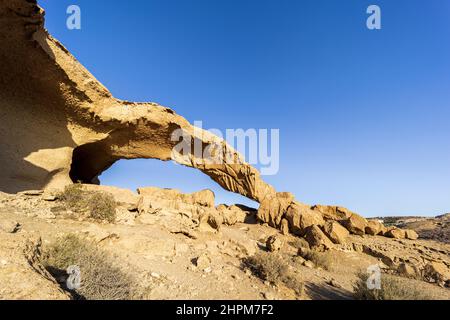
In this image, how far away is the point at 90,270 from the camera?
11.8ft

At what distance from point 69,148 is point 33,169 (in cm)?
161

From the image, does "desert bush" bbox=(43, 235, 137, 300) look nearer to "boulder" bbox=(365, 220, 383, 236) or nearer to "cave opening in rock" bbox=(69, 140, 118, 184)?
"cave opening in rock" bbox=(69, 140, 118, 184)

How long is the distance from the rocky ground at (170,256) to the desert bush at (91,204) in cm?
20

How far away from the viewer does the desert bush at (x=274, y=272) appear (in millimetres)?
4617

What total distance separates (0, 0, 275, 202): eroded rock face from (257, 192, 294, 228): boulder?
13.7ft

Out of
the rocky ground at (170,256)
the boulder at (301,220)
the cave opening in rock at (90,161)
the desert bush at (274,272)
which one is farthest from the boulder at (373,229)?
the cave opening in rock at (90,161)

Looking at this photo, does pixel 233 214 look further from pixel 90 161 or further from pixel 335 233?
pixel 90 161

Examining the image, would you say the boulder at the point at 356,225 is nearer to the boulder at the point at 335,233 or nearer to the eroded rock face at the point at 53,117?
the boulder at the point at 335,233

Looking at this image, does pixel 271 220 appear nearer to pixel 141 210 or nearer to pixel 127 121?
pixel 141 210

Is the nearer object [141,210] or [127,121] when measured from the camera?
[141,210]

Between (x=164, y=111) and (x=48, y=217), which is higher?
(x=164, y=111)

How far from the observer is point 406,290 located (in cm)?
428

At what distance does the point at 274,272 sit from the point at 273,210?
321 inches
